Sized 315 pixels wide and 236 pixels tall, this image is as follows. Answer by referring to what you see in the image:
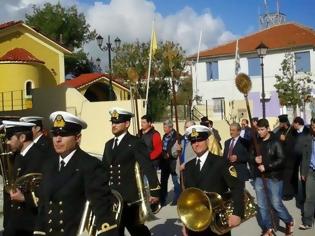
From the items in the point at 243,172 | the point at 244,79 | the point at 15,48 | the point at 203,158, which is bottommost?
the point at 243,172

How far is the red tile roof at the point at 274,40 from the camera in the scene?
43.0 m

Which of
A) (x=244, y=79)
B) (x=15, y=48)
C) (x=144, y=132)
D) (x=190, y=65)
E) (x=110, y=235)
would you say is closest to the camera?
(x=110, y=235)

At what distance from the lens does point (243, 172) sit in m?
9.86

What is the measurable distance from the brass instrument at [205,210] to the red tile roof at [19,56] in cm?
2591

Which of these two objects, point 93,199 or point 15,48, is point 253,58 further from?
point 93,199

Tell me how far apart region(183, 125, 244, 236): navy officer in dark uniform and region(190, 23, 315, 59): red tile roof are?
Answer: 127 ft

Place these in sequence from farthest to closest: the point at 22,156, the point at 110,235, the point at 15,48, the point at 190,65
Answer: the point at 190,65 → the point at 15,48 → the point at 22,156 → the point at 110,235

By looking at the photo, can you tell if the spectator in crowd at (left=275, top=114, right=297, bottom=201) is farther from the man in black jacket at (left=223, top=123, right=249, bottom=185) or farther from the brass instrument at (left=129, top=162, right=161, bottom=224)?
the brass instrument at (left=129, top=162, right=161, bottom=224)

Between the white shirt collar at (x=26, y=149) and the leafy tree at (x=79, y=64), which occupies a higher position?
the leafy tree at (x=79, y=64)

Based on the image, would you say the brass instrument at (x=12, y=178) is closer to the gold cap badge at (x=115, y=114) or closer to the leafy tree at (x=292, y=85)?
the gold cap badge at (x=115, y=114)

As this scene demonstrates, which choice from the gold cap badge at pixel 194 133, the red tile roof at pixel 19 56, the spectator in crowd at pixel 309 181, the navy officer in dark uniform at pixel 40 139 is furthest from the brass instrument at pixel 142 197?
the red tile roof at pixel 19 56

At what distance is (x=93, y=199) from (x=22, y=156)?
5.73 feet

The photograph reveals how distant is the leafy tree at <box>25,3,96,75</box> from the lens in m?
52.7

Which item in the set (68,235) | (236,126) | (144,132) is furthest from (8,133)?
(144,132)
